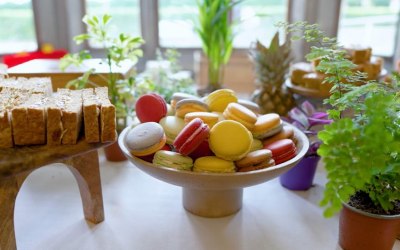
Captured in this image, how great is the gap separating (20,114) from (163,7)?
1.17 m

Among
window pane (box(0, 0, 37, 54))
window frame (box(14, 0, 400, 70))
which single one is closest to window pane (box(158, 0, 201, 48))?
window frame (box(14, 0, 400, 70))

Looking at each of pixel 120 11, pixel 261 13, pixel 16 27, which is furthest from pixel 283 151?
pixel 16 27

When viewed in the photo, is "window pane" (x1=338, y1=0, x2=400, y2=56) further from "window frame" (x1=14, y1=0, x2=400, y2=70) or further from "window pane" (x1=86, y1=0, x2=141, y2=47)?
"window pane" (x1=86, y1=0, x2=141, y2=47)

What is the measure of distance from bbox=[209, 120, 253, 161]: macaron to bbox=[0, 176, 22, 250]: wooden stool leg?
0.33m

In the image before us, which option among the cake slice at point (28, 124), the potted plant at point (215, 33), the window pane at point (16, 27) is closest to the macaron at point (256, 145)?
the cake slice at point (28, 124)

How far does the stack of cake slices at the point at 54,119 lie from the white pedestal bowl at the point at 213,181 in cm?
10

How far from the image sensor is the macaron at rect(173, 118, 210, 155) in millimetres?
625

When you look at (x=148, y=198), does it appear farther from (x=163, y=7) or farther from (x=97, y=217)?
(x=163, y=7)

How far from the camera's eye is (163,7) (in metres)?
1.59

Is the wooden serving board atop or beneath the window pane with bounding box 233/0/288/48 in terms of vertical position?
beneath

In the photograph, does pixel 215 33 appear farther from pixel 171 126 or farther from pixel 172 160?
pixel 172 160

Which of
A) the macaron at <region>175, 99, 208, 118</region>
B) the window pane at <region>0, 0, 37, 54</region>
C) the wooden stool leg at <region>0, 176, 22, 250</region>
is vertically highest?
the window pane at <region>0, 0, 37, 54</region>

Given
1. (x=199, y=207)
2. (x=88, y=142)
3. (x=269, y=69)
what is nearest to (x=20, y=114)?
(x=88, y=142)

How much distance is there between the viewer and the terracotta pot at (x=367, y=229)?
1.90 feet
